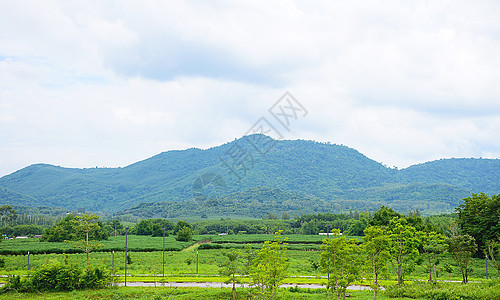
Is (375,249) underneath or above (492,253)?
above

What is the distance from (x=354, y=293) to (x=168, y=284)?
460 inches

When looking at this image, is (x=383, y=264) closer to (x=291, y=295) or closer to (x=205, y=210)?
(x=291, y=295)

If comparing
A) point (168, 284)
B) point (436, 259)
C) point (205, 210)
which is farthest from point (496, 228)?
point (205, 210)

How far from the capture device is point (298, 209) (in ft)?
585

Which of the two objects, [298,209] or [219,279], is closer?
[219,279]

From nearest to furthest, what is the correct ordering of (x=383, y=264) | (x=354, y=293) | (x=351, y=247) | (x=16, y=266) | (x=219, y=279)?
(x=351, y=247) < (x=383, y=264) < (x=354, y=293) < (x=219, y=279) < (x=16, y=266)

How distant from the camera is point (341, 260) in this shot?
16.9 meters

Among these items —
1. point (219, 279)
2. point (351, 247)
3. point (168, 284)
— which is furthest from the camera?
point (219, 279)

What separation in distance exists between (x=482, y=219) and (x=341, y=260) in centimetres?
2786

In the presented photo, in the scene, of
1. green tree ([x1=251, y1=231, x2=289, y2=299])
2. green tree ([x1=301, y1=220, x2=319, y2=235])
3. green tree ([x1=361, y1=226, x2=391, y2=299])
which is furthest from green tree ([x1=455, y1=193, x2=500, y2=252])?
green tree ([x1=301, y1=220, x2=319, y2=235])

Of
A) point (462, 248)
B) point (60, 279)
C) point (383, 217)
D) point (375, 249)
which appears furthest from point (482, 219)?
point (60, 279)

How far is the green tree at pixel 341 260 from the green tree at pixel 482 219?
24847 millimetres

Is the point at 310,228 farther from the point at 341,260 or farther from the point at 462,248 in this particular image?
the point at 341,260

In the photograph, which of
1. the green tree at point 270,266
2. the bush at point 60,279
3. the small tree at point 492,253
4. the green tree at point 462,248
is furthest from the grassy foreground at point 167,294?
the small tree at point 492,253
